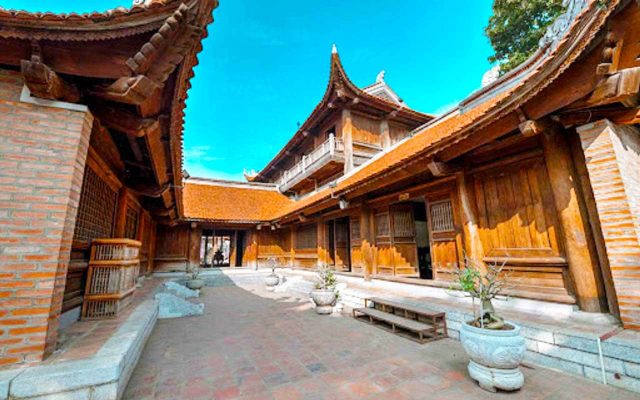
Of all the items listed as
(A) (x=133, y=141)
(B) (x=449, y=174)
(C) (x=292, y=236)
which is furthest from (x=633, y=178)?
(C) (x=292, y=236)

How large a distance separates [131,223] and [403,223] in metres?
7.13

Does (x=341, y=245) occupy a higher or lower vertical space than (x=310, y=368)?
higher

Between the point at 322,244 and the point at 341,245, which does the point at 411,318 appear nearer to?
the point at 341,245

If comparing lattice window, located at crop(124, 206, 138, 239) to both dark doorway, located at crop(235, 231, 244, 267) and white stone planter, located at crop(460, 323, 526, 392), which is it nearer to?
white stone planter, located at crop(460, 323, 526, 392)

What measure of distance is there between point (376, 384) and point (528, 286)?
2.86m

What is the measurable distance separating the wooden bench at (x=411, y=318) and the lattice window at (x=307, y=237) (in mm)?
6174

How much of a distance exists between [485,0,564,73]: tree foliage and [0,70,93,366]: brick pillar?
15760 mm

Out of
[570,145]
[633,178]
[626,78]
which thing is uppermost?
[626,78]

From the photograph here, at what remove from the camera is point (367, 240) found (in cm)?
755

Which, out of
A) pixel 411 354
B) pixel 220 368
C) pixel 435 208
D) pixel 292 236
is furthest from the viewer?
pixel 292 236

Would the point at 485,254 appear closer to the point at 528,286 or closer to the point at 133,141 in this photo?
the point at 528,286

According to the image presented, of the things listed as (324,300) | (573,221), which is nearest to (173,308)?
(324,300)

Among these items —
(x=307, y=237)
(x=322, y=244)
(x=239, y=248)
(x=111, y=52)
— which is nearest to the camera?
(x=111, y=52)

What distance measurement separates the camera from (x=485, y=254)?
4449 mm
